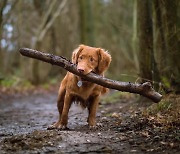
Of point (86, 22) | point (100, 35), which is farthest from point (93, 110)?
point (100, 35)

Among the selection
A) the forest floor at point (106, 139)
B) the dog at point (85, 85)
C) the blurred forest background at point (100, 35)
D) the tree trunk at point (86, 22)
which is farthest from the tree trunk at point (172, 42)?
the tree trunk at point (86, 22)

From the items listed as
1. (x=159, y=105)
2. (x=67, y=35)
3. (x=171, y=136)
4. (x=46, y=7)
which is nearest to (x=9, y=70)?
(x=67, y=35)

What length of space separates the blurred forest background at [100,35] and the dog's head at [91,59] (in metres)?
1.03

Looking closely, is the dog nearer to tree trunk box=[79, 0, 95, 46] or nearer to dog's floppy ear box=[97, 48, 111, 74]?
dog's floppy ear box=[97, 48, 111, 74]

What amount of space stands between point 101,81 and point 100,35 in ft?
88.8

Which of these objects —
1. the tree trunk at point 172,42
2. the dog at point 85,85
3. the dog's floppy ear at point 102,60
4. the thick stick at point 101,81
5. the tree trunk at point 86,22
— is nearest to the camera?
the thick stick at point 101,81

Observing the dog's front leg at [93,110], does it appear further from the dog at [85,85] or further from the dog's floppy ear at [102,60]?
the dog's floppy ear at [102,60]

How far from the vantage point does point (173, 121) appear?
251 inches

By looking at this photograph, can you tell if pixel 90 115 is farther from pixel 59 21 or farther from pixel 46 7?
pixel 59 21

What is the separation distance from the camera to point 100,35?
33.1m

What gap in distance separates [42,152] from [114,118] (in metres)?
3.58

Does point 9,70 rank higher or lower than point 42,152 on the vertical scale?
higher

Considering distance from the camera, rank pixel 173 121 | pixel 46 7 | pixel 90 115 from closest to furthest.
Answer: pixel 173 121 → pixel 90 115 → pixel 46 7

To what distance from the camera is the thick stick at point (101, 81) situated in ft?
19.1
